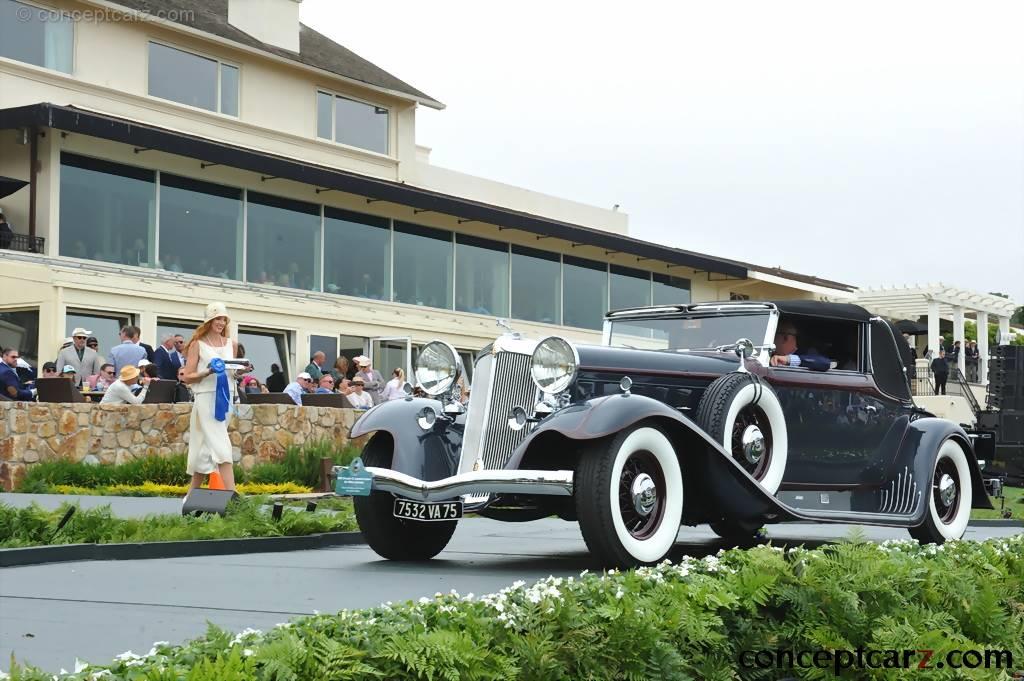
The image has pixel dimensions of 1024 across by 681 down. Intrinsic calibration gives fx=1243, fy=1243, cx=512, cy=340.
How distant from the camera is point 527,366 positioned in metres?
7.76

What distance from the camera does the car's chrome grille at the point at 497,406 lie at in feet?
25.1

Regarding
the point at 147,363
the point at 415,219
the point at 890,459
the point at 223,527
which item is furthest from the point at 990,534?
the point at 415,219

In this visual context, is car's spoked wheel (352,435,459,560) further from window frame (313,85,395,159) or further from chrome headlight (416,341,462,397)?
window frame (313,85,395,159)

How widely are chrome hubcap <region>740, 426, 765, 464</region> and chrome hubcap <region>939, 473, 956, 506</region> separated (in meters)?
2.20

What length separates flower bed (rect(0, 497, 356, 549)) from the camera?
8375mm

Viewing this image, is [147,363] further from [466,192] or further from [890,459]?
[466,192]

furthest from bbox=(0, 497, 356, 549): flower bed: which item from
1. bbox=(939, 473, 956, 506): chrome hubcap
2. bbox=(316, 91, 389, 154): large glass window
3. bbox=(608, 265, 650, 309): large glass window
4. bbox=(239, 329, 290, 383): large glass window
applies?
bbox=(608, 265, 650, 309): large glass window

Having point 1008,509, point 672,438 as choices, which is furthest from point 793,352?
point 1008,509

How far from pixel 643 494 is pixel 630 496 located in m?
0.08

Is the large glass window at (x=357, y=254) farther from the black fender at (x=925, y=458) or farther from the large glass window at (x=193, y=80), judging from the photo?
the black fender at (x=925, y=458)

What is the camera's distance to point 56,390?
50.2 feet

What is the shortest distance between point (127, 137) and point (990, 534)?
51.8 ft

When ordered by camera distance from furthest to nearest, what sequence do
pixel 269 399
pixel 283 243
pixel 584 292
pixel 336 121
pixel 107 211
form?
pixel 584 292, pixel 336 121, pixel 283 243, pixel 107 211, pixel 269 399

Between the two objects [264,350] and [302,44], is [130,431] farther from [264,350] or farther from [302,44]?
[302,44]
